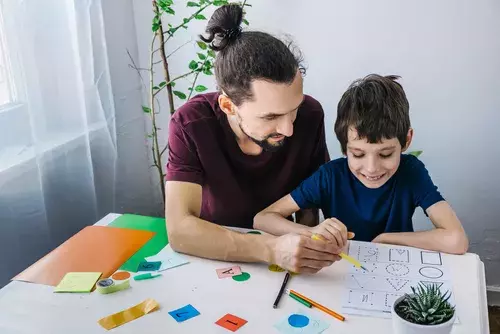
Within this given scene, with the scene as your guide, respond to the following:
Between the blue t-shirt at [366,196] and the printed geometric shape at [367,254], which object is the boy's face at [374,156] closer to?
the blue t-shirt at [366,196]

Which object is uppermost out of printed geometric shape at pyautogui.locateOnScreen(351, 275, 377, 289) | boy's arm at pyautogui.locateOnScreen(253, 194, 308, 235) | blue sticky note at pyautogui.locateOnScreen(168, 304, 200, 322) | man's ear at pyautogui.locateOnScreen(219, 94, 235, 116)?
man's ear at pyautogui.locateOnScreen(219, 94, 235, 116)

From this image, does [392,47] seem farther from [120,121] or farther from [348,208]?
[120,121]

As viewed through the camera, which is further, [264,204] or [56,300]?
[264,204]

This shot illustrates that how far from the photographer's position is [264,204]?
1441mm

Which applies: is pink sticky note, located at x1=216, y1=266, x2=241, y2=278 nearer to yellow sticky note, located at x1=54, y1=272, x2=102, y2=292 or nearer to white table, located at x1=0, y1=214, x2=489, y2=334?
white table, located at x1=0, y1=214, x2=489, y2=334

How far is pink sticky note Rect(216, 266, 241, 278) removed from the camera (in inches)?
42.1

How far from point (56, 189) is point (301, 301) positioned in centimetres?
96

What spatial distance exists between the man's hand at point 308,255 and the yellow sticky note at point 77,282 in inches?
15.0

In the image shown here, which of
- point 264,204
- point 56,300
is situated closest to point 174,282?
point 56,300

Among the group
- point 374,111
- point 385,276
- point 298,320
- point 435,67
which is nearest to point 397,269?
point 385,276

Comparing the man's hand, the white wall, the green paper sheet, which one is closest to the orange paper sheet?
→ the green paper sheet

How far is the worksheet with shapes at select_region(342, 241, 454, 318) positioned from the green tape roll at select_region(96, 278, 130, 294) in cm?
42

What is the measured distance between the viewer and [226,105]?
127 centimetres

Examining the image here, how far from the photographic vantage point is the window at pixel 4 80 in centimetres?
143
